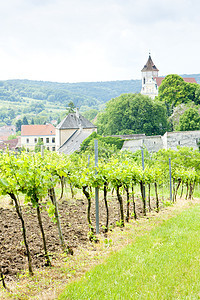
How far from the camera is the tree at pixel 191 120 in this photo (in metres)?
57.0

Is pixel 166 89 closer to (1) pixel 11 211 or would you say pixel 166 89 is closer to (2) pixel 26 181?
(1) pixel 11 211

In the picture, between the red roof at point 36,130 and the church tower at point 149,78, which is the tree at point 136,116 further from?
the church tower at point 149,78

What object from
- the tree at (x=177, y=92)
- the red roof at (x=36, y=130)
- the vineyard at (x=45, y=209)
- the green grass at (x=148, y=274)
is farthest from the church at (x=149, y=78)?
the green grass at (x=148, y=274)

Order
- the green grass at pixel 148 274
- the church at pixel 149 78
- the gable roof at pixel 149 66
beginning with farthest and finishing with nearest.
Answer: the gable roof at pixel 149 66 < the church at pixel 149 78 < the green grass at pixel 148 274

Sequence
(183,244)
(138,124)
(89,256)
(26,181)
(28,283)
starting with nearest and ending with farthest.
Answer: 1. (28,283)
2. (26,181)
3. (89,256)
4. (183,244)
5. (138,124)

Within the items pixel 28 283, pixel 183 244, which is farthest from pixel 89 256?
pixel 183 244

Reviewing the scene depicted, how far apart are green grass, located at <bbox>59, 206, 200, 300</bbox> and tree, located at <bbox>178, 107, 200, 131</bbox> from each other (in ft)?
167

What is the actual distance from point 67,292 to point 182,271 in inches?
79.5

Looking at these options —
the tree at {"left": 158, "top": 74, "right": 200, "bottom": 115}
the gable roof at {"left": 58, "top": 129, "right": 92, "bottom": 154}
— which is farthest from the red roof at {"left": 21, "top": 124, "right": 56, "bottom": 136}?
the tree at {"left": 158, "top": 74, "right": 200, "bottom": 115}

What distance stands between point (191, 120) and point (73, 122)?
19.8 meters

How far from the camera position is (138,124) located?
202 feet

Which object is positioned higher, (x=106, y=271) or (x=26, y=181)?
(x=26, y=181)

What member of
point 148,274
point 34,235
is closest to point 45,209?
point 34,235

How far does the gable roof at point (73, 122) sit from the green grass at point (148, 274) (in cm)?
5043
